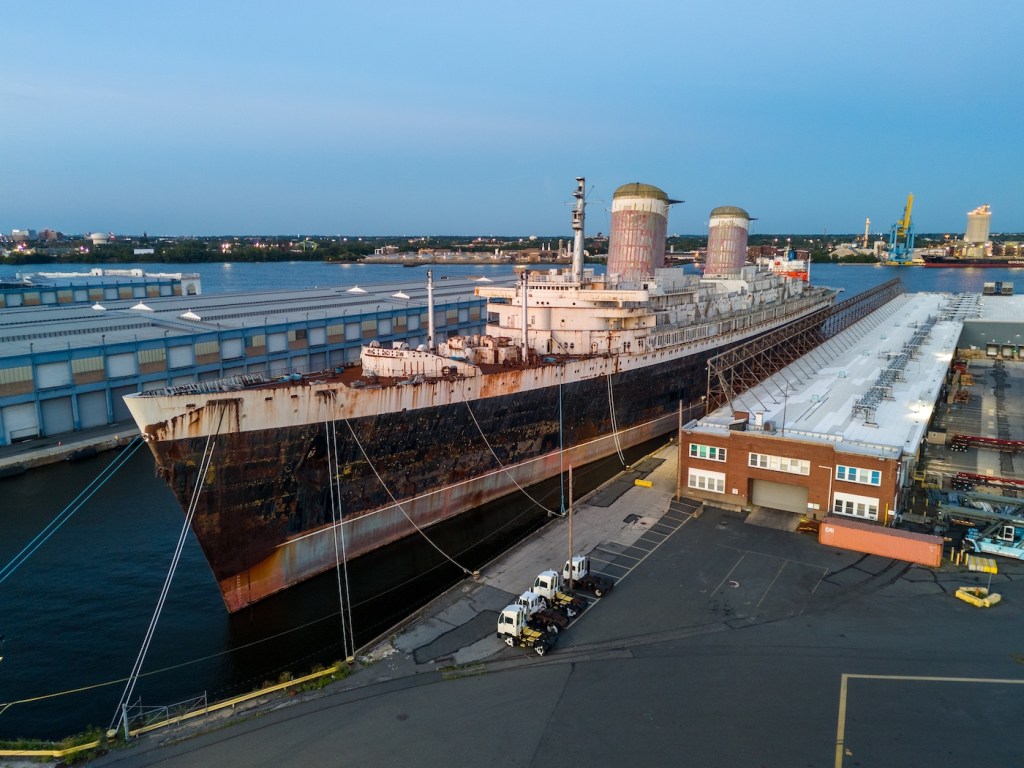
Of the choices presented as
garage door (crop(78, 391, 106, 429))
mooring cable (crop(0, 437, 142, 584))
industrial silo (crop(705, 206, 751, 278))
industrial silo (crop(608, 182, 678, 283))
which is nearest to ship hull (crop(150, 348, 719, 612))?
mooring cable (crop(0, 437, 142, 584))

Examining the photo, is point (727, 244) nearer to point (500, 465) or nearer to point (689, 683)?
point (500, 465)

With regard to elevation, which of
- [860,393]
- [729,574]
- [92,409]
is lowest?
[729,574]

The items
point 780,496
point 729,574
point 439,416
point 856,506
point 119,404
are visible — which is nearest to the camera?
point 729,574

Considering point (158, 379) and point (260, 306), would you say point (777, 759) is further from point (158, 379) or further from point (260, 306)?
point (260, 306)

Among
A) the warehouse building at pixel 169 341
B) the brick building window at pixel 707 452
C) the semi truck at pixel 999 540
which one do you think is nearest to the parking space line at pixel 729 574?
the brick building window at pixel 707 452

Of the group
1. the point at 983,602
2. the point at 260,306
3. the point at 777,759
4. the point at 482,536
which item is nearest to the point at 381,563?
the point at 482,536

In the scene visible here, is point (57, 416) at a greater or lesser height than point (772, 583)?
greater

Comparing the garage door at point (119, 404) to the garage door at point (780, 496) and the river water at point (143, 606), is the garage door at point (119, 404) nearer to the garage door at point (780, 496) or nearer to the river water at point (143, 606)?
the river water at point (143, 606)

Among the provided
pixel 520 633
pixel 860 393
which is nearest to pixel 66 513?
pixel 520 633
